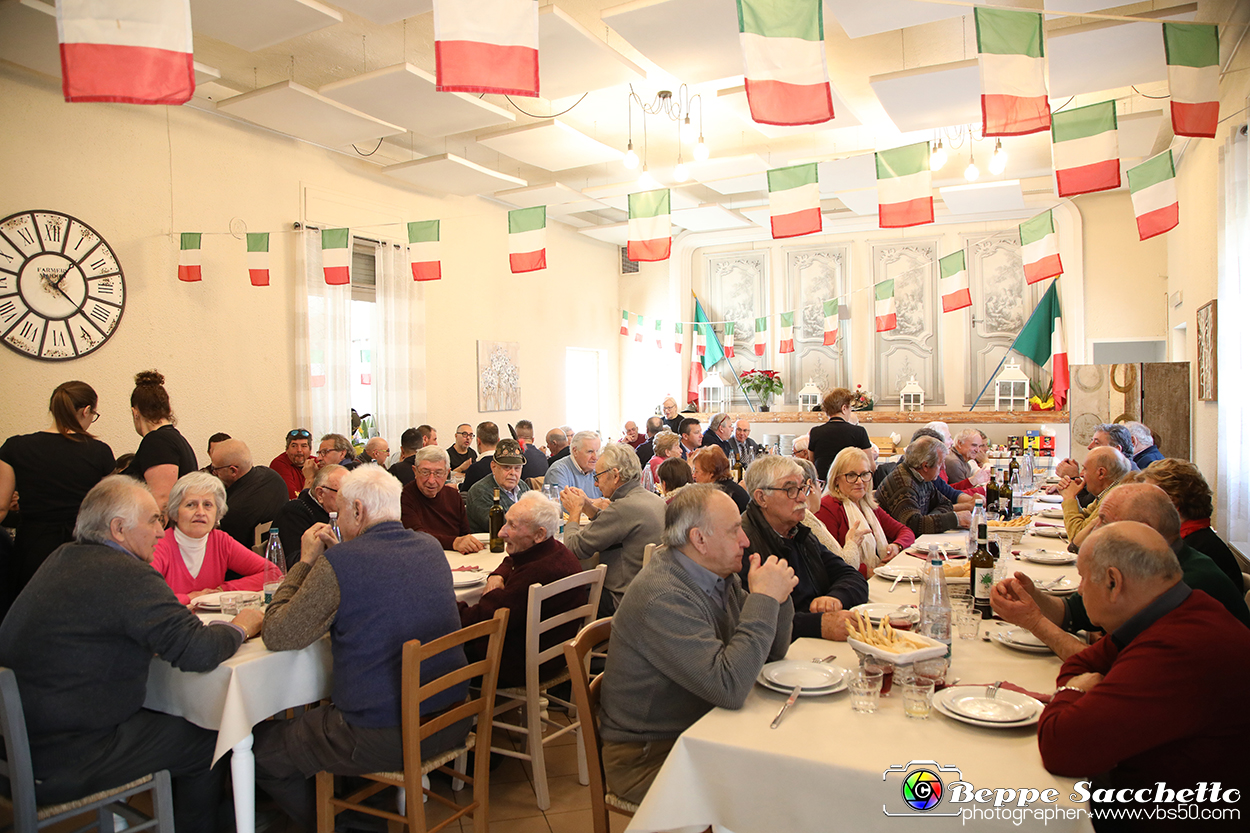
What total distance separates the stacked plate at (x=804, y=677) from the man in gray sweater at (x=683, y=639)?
0.07 metres

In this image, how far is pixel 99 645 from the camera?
2287 mm

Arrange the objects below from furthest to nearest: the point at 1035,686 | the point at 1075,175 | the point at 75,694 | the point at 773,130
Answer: the point at 773,130, the point at 1075,175, the point at 75,694, the point at 1035,686

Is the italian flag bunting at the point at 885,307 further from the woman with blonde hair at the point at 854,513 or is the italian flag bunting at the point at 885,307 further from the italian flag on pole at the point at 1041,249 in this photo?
→ the woman with blonde hair at the point at 854,513

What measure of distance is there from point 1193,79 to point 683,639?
4994 mm

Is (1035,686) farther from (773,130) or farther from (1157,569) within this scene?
(773,130)

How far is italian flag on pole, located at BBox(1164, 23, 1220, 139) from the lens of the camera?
471 cm

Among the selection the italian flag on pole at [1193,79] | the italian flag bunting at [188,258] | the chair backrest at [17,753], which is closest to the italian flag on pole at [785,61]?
the italian flag on pole at [1193,79]

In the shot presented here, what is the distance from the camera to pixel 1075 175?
5684 millimetres

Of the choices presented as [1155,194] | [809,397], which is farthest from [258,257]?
[809,397]

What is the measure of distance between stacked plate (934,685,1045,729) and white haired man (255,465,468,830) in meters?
1.59

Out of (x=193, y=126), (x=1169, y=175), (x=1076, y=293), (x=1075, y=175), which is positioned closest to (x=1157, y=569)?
(x=1075, y=175)

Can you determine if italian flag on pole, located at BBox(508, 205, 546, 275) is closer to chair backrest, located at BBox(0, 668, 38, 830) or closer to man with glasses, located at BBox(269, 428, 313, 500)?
man with glasses, located at BBox(269, 428, 313, 500)

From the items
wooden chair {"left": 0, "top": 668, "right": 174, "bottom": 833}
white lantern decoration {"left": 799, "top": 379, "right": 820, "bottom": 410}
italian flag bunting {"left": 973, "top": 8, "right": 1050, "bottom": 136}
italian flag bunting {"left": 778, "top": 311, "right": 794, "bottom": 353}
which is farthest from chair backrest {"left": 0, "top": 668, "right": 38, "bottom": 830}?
white lantern decoration {"left": 799, "top": 379, "right": 820, "bottom": 410}

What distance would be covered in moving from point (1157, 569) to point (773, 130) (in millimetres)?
7581
